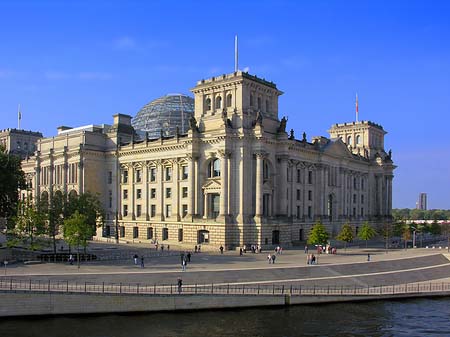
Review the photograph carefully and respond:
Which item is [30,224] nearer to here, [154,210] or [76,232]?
[76,232]

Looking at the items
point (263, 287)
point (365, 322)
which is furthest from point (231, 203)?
point (365, 322)

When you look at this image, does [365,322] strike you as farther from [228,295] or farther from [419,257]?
[419,257]

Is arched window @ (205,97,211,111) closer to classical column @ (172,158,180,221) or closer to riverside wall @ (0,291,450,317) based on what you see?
classical column @ (172,158,180,221)

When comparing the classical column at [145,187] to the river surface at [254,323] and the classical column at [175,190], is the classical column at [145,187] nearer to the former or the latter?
the classical column at [175,190]

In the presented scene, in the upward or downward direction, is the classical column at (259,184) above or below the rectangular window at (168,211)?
above

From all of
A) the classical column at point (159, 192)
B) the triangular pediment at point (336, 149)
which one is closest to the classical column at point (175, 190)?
the classical column at point (159, 192)

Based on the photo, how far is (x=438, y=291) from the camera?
54.0 metres

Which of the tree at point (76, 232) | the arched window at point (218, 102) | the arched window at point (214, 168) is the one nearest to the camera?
the tree at point (76, 232)

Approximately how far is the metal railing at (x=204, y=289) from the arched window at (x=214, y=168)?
36.0 metres

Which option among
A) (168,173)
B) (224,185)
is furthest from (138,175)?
(224,185)

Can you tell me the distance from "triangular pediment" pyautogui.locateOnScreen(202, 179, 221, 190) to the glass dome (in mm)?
→ 31683

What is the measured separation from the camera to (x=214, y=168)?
86.2 m

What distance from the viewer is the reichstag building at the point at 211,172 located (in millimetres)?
82562

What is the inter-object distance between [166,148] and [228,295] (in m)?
51.8
